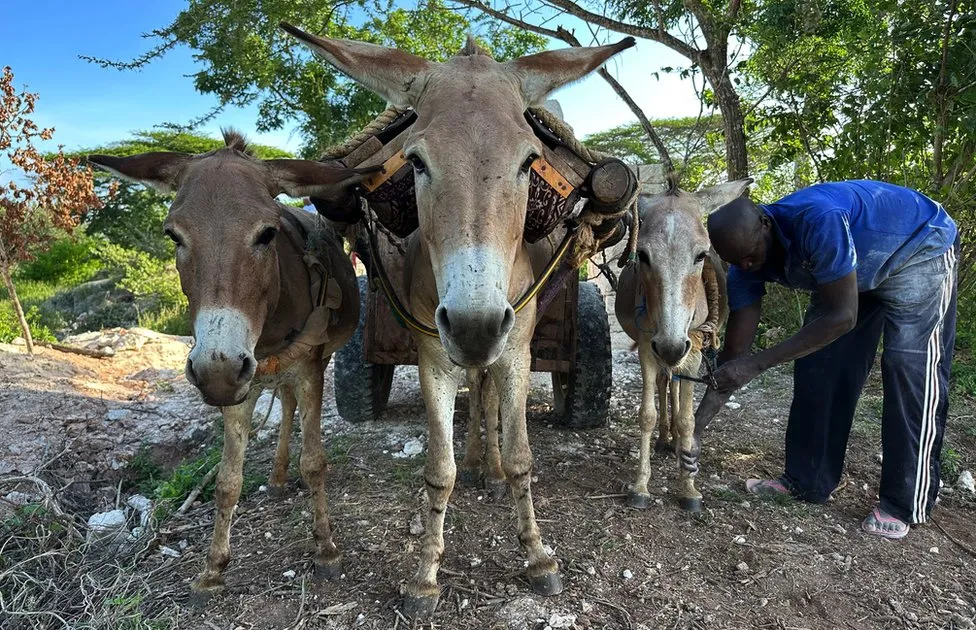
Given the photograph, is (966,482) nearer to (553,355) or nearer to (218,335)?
(553,355)

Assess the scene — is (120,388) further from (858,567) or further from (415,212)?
(858,567)

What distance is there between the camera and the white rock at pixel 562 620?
2.56 metres

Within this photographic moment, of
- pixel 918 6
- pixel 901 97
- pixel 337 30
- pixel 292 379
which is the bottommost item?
pixel 292 379

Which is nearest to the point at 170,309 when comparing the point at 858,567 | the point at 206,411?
the point at 206,411

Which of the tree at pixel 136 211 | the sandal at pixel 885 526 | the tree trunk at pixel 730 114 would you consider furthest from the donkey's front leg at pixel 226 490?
the tree at pixel 136 211

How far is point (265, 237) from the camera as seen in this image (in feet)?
7.77

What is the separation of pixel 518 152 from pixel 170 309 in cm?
1347

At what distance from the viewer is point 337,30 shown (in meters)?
9.86

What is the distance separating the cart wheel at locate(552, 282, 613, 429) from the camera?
14.9ft

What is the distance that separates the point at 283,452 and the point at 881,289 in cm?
399

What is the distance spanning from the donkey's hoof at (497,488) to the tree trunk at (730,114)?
5.28 meters

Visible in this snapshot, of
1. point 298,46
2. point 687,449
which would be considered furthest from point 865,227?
point 298,46

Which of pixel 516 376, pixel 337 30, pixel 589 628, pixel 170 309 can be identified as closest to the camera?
pixel 589 628

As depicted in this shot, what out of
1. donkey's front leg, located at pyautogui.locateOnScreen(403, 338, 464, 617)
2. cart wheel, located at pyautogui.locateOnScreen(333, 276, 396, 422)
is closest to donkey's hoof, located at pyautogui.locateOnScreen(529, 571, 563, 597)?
donkey's front leg, located at pyautogui.locateOnScreen(403, 338, 464, 617)
